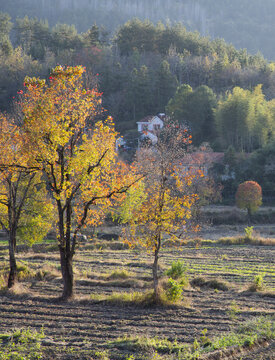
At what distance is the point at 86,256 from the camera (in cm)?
3031

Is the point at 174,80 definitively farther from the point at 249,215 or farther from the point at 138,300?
→ the point at 138,300

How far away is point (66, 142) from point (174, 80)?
62.5 m

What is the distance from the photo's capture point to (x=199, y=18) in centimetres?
19975

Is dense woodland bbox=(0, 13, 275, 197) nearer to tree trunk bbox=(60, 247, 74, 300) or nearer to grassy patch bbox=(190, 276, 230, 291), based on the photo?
grassy patch bbox=(190, 276, 230, 291)

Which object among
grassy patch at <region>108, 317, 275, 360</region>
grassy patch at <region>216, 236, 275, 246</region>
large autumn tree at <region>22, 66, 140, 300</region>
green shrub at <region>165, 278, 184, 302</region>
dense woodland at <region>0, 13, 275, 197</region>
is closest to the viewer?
grassy patch at <region>108, 317, 275, 360</region>

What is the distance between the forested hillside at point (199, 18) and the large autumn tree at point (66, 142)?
143713 mm

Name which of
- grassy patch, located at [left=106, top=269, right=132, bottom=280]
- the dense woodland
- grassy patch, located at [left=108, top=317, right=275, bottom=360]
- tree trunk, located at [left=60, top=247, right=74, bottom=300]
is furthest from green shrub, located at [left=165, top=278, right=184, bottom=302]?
the dense woodland

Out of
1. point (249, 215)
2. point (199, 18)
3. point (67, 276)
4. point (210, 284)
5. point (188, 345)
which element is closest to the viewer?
point (188, 345)

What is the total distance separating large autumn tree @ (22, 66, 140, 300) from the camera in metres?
15.6

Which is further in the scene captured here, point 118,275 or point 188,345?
point 118,275

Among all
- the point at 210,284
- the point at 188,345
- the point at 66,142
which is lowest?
the point at 188,345

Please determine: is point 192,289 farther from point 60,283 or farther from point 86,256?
point 86,256

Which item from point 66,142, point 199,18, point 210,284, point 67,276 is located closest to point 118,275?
point 210,284

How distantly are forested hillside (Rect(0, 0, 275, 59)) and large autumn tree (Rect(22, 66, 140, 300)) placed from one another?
144 meters
